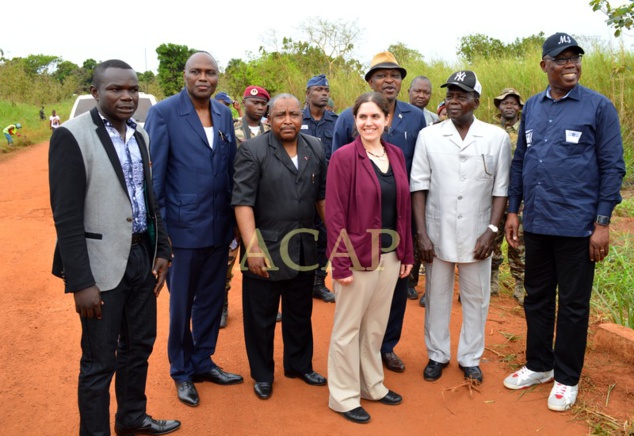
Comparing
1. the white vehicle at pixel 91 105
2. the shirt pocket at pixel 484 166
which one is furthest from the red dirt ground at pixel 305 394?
the white vehicle at pixel 91 105

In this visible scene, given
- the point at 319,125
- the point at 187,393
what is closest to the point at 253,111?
the point at 319,125

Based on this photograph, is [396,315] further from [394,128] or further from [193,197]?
[193,197]

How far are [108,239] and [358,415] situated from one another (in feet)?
5.94

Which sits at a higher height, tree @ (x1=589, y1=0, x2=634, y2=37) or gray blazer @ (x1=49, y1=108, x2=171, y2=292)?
tree @ (x1=589, y1=0, x2=634, y2=37)

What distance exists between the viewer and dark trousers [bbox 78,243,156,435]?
2.63m

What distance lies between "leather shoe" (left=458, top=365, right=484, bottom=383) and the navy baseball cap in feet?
7.06

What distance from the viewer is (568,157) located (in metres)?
3.20

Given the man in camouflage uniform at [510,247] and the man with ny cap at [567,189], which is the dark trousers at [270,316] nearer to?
the man with ny cap at [567,189]

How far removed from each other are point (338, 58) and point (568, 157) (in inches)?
697

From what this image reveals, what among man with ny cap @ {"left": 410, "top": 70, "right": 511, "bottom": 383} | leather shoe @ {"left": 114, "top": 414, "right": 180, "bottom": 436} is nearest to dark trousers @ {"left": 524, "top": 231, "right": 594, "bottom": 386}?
man with ny cap @ {"left": 410, "top": 70, "right": 511, "bottom": 383}

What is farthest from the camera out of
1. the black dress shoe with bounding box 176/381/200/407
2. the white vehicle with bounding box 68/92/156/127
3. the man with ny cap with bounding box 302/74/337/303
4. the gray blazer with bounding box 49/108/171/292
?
the white vehicle with bounding box 68/92/156/127

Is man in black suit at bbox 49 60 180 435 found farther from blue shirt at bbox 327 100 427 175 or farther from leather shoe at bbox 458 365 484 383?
leather shoe at bbox 458 365 484 383

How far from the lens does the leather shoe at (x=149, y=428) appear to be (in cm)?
307

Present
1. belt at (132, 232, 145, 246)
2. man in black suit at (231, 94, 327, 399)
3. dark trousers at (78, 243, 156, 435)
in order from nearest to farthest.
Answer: dark trousers at (78, 243, 156, 435)
belt at (132, 232, 145, 246)
man in black suit at (231, 94, 327, 399)
